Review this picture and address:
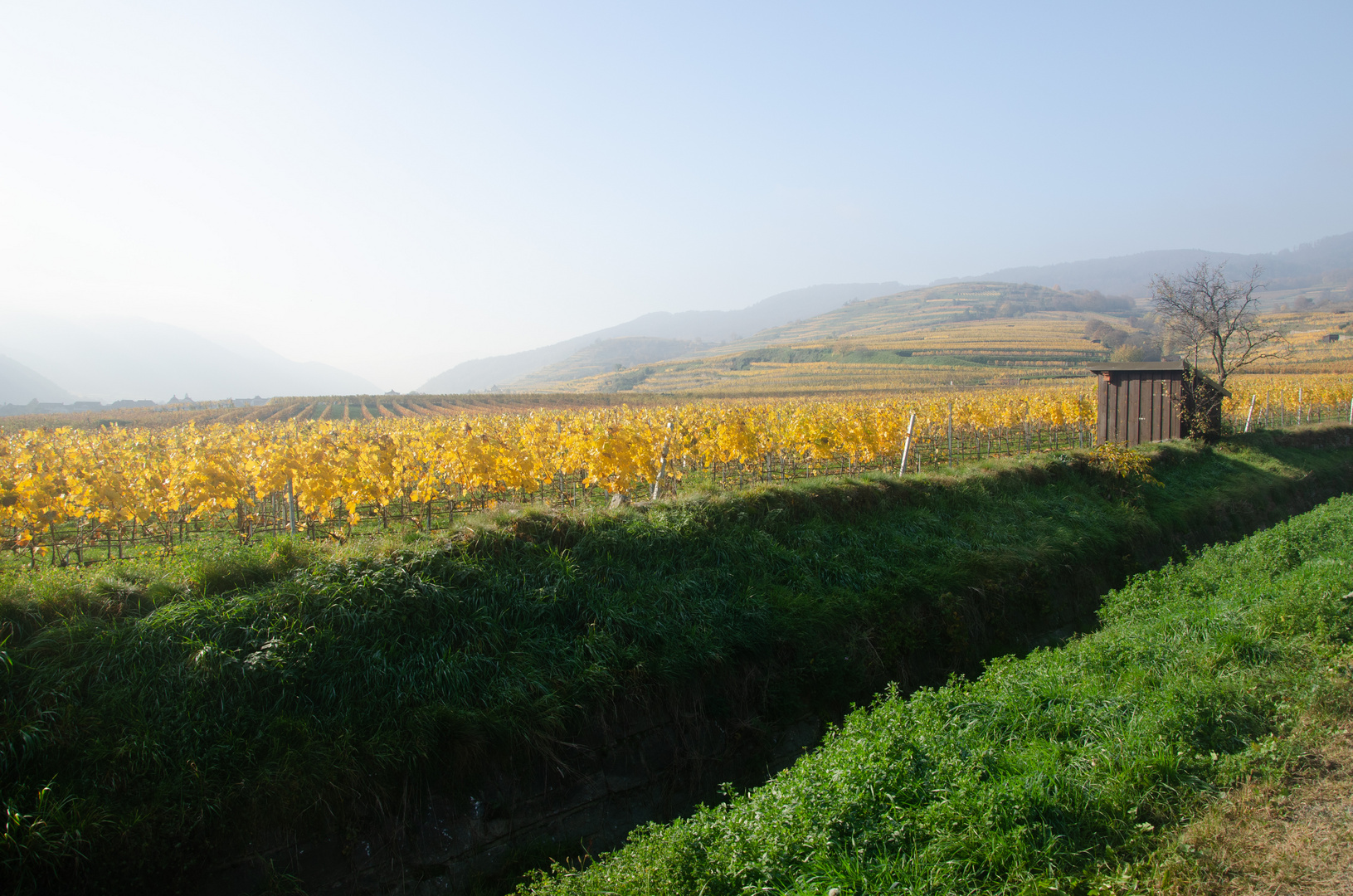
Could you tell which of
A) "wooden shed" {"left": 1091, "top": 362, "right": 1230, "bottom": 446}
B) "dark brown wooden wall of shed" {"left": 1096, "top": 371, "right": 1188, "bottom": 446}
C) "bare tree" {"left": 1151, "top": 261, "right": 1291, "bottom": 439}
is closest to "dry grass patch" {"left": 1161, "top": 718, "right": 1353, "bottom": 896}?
"wooden shed" {"left": 1091, "top": 362, "right": 1230, "bottom": 446}

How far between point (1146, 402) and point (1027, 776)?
78.8 ft

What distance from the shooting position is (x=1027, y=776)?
4891 millimetres

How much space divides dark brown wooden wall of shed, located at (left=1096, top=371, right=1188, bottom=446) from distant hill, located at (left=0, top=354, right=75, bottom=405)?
21716cm

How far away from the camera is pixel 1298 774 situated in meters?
4.82

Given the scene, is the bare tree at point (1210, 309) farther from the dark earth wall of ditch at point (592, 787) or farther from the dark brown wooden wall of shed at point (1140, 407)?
the dark earth wall of ditch at point (592, 787)

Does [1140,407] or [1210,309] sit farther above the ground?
[1210,309]

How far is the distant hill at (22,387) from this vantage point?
162m

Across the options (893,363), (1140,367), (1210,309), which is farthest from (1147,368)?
(893,363)

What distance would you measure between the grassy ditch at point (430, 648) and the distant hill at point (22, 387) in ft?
699

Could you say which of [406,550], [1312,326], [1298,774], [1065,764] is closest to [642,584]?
[406,550]

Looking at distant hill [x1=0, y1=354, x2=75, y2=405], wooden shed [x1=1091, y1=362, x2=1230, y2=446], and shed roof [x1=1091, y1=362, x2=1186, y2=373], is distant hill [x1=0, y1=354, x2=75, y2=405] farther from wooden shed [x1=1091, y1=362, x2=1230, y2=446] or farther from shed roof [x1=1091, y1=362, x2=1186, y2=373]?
wooden shed [x1=1091, y1=362, x2=1230, y2=446]

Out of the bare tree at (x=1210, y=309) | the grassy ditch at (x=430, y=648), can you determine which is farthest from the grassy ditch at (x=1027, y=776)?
the bare tree at (x=1210, y=309)

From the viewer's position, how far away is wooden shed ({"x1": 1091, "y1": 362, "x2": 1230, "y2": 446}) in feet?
74.2

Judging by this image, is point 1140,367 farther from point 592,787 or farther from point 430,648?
point 430,648
